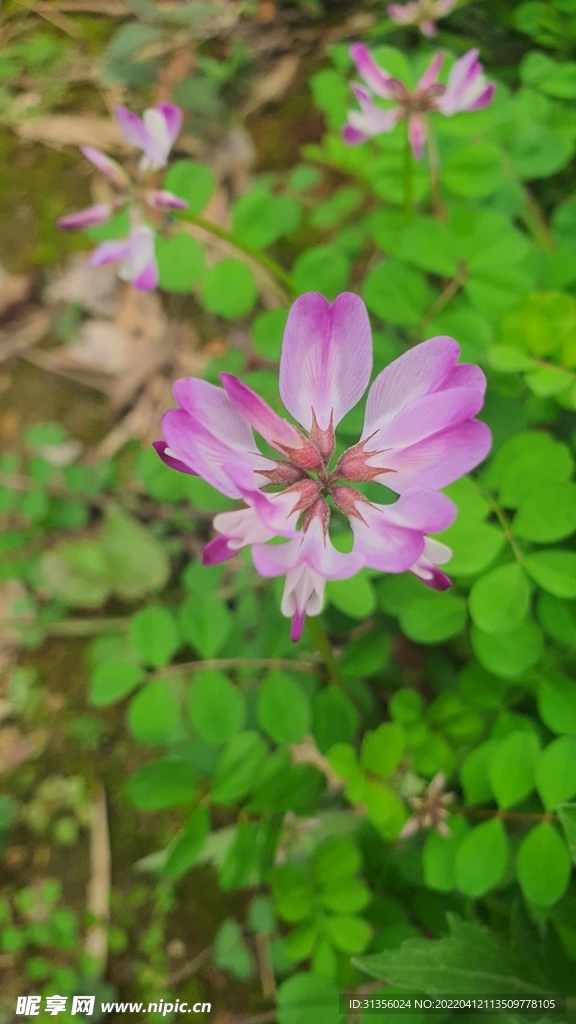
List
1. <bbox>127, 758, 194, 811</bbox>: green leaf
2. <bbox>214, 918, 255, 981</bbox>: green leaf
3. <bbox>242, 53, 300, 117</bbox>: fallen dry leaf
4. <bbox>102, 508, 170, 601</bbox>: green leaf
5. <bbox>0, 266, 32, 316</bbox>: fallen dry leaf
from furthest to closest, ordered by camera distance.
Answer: <bbox>0, 266, 32, 316</bbox>: fallen dry leaf, <bbox>242, 53, 300, 117</bbox>: fallen dry leaf, <bbox>102, 508, 170, 601</bbox>: green leaf, <bbox>214, 918, 255, 981</bbox>: green leaf, <bbox>127, 758, 194, 811</bbox>: green leaf

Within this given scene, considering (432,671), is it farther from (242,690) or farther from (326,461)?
(326,461)

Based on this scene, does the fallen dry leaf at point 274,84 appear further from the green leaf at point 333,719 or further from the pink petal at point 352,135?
the green leaf at point 333,719

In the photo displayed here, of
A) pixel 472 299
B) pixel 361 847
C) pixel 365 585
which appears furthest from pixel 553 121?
pixel 361 847

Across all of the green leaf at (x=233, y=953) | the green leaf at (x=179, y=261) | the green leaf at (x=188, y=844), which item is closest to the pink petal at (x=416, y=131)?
the green leaf at (x=179, y=261)

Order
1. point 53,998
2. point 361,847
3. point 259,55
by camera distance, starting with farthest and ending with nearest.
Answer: point 259,55 < point 53,998 < point 361,847

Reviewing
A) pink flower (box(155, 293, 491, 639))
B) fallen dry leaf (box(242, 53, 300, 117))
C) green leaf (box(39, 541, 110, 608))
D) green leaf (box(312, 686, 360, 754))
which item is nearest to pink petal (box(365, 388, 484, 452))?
pink flower (box(155, 293, 491, 639))

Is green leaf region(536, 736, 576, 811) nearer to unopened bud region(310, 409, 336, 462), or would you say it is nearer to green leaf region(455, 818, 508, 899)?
green leaf region(455, 818, 508, 899)
